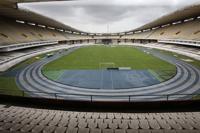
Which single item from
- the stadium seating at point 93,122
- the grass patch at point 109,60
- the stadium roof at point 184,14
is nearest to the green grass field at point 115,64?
the grass patch at point 109,60

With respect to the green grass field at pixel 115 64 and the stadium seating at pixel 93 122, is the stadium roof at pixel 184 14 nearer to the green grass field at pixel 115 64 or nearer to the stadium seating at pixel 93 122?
the green grass field at pixel 115 64

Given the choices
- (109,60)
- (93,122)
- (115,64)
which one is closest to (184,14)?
(109,60)

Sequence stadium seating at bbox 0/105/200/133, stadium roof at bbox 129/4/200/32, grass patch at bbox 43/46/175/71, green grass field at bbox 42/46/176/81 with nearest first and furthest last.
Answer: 1. stadium seating at bbox 0/105/200/133
2. green grass field at bbox 42/46/176/81
3. grass patch at bbox 43/46/175/71
4. stadium roof at bbox 129/4/200/32

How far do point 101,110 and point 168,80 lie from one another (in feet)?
37.4

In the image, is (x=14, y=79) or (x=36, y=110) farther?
(x=14, y=79)

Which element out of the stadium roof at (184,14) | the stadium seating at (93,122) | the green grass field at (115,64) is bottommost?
the stadium seating at (93,122)

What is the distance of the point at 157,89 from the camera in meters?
17.7

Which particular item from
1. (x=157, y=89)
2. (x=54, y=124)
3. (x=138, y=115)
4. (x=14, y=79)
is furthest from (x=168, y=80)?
(x=14, y=79)

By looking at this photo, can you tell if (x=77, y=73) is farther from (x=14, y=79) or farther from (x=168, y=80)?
(x=168, y=80)

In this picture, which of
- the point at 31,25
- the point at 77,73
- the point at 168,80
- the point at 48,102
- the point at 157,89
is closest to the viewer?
the point at 48,102

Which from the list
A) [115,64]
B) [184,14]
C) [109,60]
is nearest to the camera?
[115,64]

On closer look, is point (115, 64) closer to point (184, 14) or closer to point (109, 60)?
point (109, 60)

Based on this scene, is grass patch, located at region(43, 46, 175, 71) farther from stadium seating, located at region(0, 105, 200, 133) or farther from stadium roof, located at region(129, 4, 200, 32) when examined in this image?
stadium seating, located at region(0, 105, 200, 133)

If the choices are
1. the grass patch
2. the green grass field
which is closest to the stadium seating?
the green grass field
